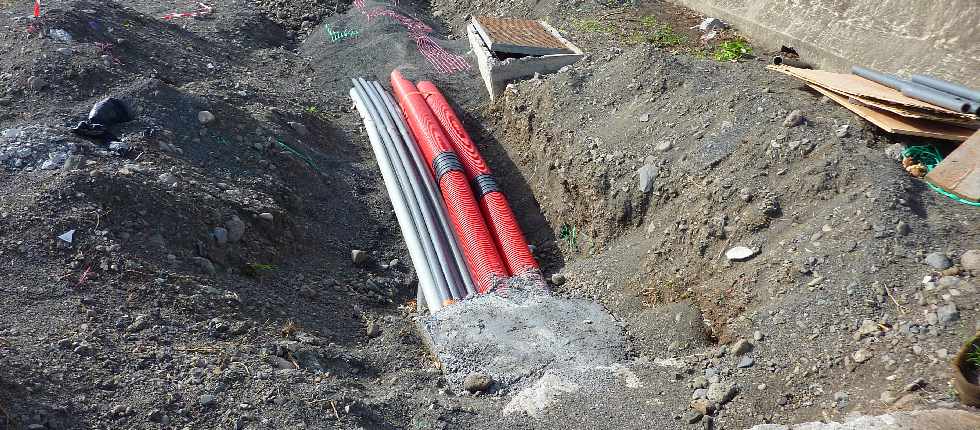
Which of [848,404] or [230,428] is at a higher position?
[848,404]

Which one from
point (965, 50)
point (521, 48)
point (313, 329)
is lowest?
point (313, 329)

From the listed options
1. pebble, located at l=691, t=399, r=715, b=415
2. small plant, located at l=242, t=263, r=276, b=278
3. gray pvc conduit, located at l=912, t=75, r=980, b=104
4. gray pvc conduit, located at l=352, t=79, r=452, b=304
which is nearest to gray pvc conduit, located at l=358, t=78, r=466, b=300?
gray pvc conduit, located at l=352, t=79, r=452, b=304

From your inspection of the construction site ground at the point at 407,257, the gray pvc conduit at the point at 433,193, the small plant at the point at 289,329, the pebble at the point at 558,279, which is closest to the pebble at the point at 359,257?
the construction site ground at the point at 407,257

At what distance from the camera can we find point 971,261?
4211 millimetres

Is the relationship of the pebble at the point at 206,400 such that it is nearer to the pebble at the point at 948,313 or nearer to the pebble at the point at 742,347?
the pebble at the point at 742,347

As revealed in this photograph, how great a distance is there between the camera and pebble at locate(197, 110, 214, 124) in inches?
280

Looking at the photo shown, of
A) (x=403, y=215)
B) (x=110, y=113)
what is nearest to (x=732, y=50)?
(x=403, y=215)

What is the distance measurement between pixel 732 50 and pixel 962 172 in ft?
12.9

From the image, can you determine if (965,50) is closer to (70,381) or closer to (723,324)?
(723,324)

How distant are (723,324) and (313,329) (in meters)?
3.05

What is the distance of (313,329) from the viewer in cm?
Answer: 546

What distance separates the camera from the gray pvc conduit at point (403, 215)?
236 inches

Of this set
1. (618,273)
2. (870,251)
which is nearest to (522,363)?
(618,273)

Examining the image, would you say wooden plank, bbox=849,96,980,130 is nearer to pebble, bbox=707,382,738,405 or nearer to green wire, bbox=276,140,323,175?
pebble, bbox=707,382,738,405
